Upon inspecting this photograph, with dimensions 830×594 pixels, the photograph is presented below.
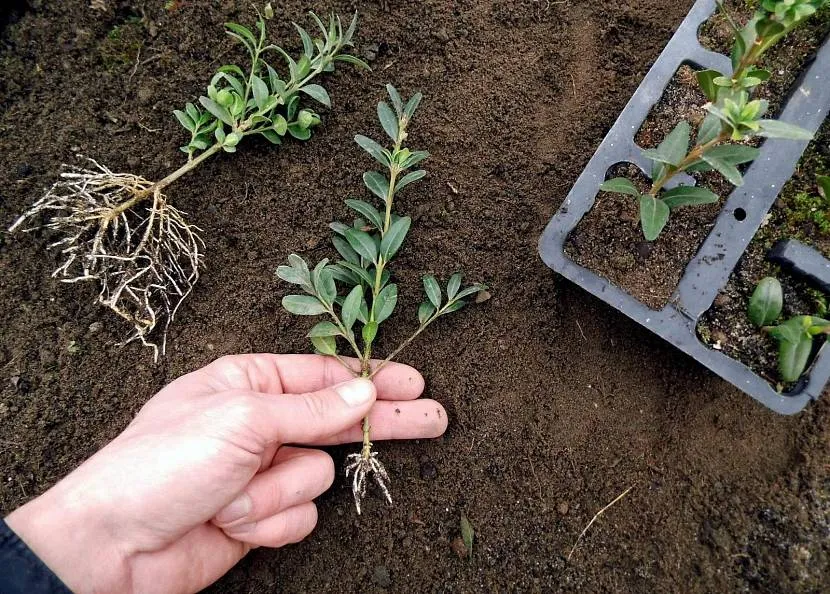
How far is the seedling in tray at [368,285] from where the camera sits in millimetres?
1645

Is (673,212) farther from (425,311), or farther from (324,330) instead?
(324,330)

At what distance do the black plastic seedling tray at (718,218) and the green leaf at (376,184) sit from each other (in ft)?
1.60

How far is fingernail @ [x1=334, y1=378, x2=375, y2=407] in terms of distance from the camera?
153 cm

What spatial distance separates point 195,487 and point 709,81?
1.54m

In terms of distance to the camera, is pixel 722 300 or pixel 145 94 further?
pixel 145 94

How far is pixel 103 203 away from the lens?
6.00ft

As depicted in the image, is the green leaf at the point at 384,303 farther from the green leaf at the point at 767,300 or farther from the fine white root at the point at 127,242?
the green leaf at the point at 767,300

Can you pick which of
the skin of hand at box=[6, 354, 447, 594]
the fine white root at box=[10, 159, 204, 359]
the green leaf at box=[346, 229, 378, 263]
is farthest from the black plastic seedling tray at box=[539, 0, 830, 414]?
the fine white root at box=[10, 159, 204, 359]

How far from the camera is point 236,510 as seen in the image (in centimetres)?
148

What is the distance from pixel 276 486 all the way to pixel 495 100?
1375mm

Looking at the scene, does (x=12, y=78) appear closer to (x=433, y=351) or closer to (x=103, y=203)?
(x=103, y=203)

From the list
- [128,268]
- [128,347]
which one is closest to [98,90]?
[128,268]

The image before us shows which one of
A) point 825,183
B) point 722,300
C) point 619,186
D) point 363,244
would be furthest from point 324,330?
point 825,183

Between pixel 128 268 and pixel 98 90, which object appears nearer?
pixel 128 268
